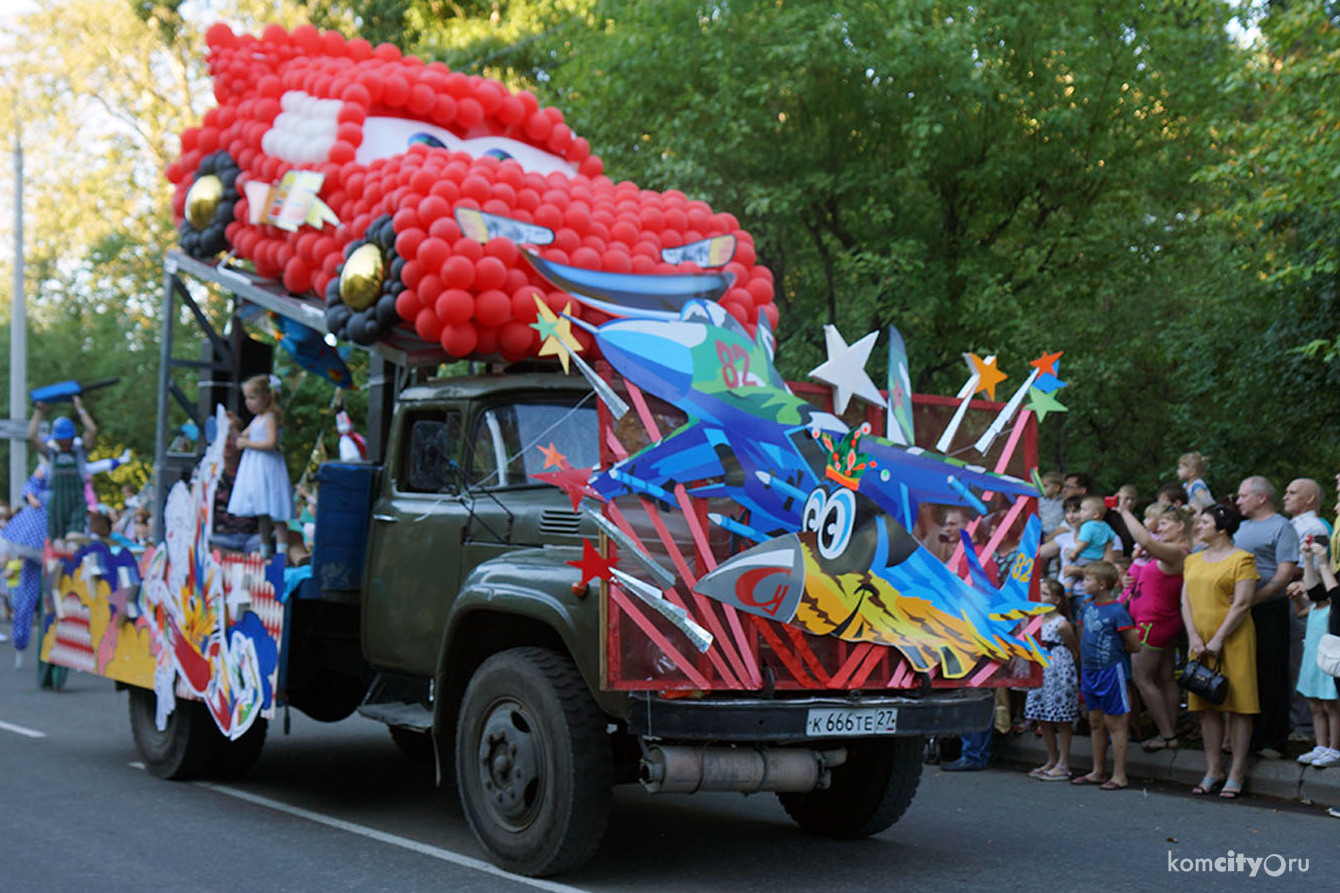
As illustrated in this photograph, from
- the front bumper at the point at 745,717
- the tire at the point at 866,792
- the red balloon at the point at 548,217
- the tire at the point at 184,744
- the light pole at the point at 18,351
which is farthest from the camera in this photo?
the light pole at the point at 18,351

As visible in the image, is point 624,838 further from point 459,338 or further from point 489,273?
point 489,273

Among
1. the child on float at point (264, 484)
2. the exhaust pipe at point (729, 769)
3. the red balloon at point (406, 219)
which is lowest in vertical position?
the exhaust pipe at point (729, 769)

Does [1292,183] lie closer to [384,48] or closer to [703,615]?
[384,48]

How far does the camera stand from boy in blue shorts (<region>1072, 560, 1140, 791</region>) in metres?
9.33

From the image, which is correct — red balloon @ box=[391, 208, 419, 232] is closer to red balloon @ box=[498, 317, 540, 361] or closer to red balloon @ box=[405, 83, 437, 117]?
red balloon @ box=[498, 317, 540, 361]

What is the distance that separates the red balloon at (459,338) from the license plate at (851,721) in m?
2.79

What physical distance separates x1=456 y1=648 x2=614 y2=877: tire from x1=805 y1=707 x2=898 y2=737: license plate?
87 cm

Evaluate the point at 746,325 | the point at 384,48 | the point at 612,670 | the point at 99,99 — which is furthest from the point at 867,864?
the point at 99,99

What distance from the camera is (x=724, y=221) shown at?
29.4 ft

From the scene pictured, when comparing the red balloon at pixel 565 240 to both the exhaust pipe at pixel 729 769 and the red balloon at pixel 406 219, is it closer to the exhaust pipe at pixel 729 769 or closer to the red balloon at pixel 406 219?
the red balloon at pixel 406 219

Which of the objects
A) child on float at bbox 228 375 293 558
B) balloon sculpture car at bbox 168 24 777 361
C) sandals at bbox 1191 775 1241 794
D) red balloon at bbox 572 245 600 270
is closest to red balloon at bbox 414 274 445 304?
balloon sculpture car at bbox 168 24 777 361

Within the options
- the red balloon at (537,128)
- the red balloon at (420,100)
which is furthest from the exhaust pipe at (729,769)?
the red balloon at (537,128)

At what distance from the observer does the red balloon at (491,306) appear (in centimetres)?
758

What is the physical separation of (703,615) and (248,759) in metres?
4.44
